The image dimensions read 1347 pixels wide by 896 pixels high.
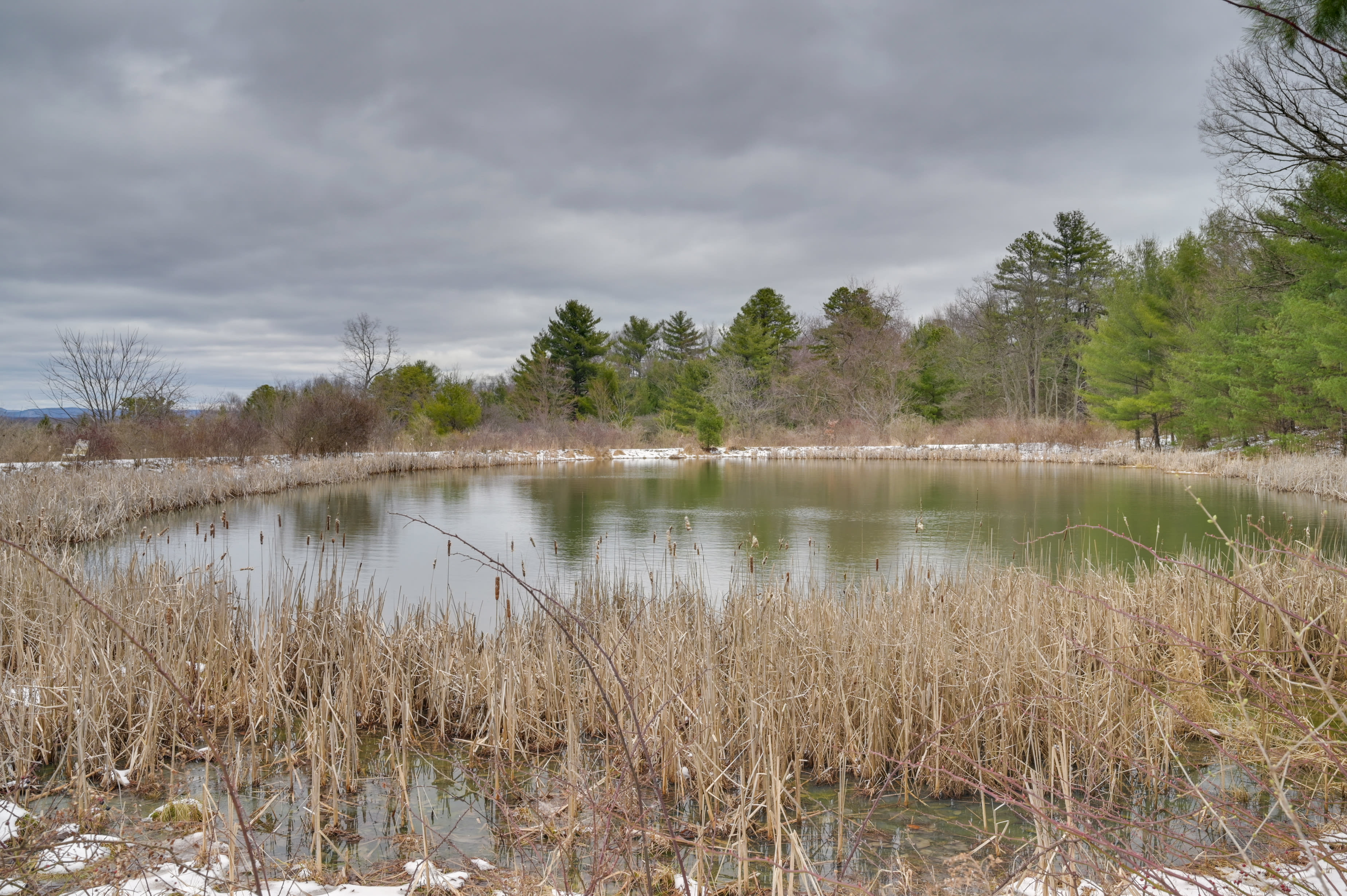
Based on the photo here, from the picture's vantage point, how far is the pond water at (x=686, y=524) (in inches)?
302

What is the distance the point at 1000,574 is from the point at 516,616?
124 inches

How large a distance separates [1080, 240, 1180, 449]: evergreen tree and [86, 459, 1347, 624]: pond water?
4.19 meters

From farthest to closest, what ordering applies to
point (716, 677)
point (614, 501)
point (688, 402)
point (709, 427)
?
1. point (688, 402)
2. point (709, 427)
3. point (614, 501)
4. point (716, 677)

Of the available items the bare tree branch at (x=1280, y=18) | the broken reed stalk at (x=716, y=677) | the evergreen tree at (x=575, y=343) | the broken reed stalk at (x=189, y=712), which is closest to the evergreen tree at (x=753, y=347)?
the evergreen tree at (x=575, y=343)

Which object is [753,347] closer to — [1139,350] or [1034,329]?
[1034,329]

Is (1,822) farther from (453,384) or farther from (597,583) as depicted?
(453,384)

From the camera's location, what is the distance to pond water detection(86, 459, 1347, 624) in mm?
7668

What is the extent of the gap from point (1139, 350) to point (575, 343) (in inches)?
946

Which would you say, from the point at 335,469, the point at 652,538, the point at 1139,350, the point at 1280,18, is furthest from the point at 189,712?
the point at 1139,350

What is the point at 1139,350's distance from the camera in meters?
24.6

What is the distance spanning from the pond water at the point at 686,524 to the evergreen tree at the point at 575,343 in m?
17.8

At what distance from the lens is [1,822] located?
261cm

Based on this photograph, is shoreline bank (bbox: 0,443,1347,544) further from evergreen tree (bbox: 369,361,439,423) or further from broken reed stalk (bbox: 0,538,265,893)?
evergreen tree (bbox: 369,361,439,423)

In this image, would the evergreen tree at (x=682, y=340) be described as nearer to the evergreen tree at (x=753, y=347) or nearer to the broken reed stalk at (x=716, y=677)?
the evergreen tree at (x=753, y=347)
